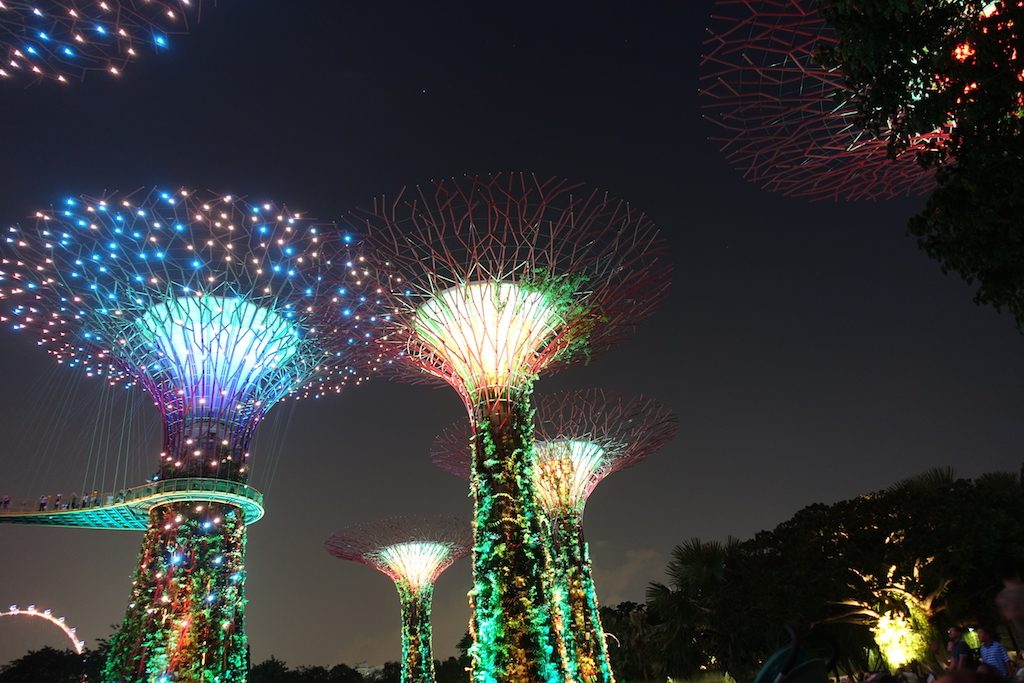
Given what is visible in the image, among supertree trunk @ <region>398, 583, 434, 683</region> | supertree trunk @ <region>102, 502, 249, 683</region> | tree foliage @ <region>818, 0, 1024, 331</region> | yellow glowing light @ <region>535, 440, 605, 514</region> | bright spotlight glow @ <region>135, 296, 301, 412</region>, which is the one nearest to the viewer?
tree foliage @ <region>818, 0, 1024, 331</region>

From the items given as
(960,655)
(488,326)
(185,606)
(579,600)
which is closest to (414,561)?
(579,600)

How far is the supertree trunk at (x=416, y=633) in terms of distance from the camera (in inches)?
1459

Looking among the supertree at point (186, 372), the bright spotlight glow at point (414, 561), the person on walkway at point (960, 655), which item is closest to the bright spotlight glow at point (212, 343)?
the supertree at point (186, 372)

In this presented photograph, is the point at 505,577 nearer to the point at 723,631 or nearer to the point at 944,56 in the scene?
the point at 944,56

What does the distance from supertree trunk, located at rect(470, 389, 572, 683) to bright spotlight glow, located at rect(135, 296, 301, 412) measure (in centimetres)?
871

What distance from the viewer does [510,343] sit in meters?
17.0

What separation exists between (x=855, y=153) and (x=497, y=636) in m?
10.8

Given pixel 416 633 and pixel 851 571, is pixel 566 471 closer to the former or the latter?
pixel 851 571

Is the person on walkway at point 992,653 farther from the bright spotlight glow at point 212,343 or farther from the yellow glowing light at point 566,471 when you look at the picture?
the yellow glowing light at point 566,471

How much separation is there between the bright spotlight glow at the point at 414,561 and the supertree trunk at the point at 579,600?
41.8 feet

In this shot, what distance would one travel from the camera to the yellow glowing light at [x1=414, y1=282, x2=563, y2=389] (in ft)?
55.6

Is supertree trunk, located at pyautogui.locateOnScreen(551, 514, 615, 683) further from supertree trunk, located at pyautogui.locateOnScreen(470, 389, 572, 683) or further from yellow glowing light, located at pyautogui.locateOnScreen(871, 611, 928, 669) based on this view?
yellow glowing light, located at pyautogui.locateOnScreen(871, 611, 928, 669)

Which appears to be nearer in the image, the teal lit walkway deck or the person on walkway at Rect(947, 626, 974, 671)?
the person on walkway at Rect(947, 626, 974, 671)

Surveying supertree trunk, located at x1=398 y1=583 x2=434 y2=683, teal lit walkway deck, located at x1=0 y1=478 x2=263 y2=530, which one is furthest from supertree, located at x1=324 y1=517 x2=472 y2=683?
teal lit walkway deck, located at x1=0 y1=478 x2=263 y2=530
